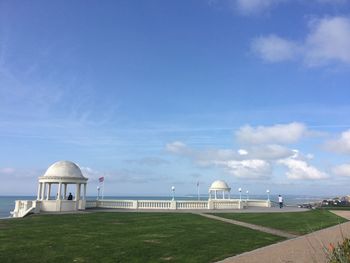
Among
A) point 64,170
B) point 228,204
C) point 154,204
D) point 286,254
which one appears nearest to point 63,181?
point 64,170

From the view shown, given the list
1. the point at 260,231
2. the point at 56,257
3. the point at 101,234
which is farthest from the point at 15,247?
the point at 260,231

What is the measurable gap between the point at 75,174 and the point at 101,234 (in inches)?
817

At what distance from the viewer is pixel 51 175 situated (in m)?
37.8

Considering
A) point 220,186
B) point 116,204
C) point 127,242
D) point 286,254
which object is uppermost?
point 220,186

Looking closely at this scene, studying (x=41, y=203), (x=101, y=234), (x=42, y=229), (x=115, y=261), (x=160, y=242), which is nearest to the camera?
(x=115, y=261)

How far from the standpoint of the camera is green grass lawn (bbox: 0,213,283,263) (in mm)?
13258

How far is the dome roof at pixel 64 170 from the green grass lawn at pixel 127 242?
16.3 meters

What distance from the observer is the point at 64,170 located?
38.1 metres

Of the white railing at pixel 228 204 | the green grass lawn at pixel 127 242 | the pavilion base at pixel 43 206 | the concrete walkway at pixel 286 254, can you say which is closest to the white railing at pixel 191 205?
the white railing at pixel 228 204

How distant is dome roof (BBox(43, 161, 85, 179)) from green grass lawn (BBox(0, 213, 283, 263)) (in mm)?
16281

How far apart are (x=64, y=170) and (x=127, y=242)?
2351cm

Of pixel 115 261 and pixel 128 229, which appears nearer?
pixel 115 261

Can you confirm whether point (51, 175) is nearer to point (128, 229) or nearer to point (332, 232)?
point (128, 229)

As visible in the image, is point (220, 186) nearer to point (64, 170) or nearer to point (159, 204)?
point (159, 204)
